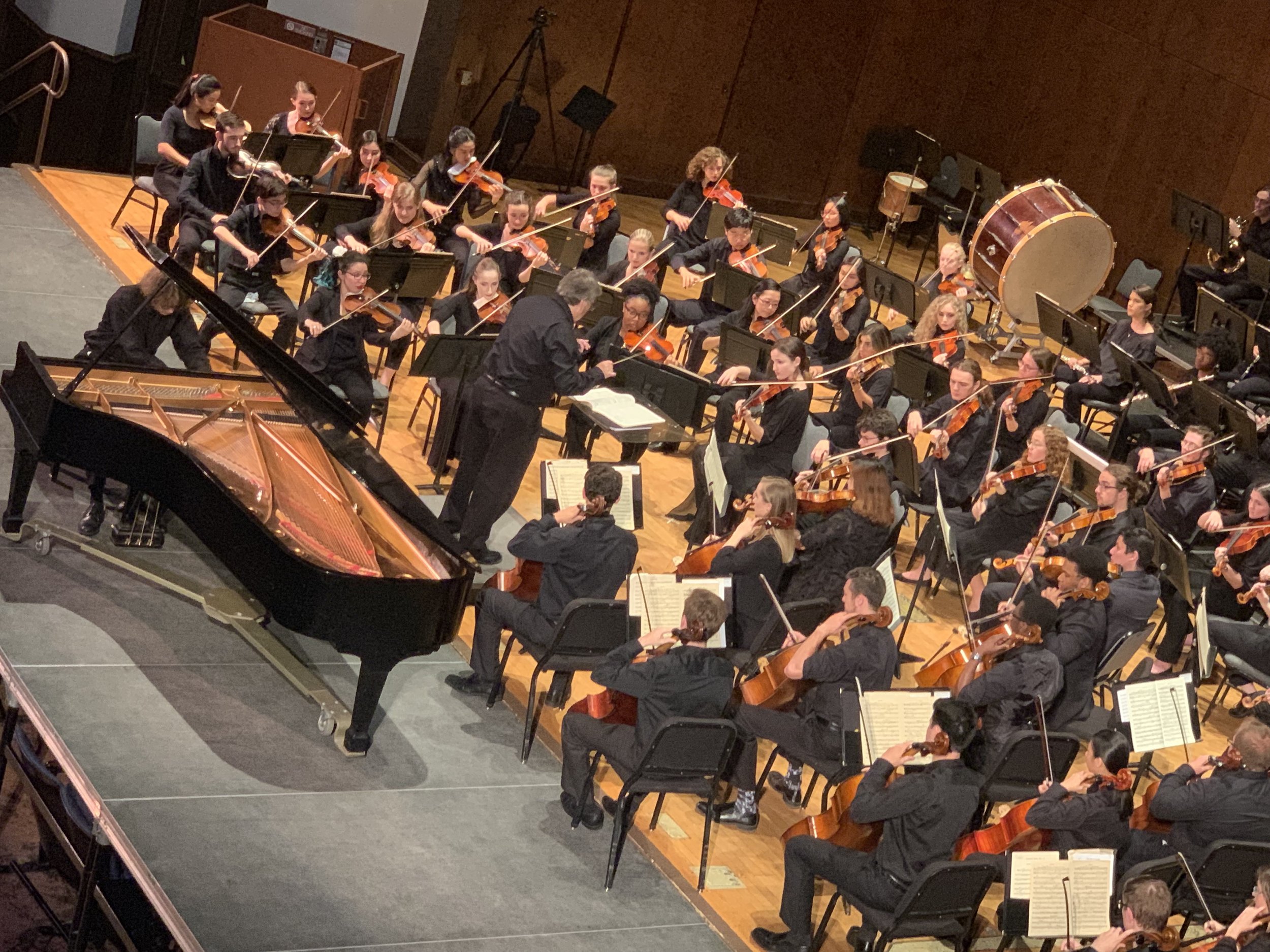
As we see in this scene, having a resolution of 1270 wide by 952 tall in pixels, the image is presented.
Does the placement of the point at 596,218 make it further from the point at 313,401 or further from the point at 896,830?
the point at 896,830

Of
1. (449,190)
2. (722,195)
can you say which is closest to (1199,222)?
(722,195)

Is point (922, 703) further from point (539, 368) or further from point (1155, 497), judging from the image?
point (1155, 497)

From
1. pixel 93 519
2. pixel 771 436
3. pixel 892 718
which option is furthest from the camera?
pixel 771 436

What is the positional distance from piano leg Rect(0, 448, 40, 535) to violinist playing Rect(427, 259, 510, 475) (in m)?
2.54

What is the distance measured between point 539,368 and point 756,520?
136 centimetres

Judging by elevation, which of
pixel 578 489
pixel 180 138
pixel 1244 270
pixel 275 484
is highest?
pixel 1244 270

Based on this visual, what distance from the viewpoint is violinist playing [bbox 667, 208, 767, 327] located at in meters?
11.2

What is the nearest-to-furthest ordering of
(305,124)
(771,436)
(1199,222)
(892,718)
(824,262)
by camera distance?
(892,718), (771,436), (824,262), (305,124), (1199,222)

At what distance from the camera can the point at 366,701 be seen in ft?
20.7

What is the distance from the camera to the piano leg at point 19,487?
6855 millimetres

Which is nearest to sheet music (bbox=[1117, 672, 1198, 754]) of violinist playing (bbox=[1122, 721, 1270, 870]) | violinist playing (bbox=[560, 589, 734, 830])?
violinist playing (bbox=[1122, 721, 1270, 870])

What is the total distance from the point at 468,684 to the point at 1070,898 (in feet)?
9.46

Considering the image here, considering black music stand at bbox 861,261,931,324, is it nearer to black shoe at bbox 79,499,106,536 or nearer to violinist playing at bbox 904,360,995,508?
violinist playing at bbox 904,360,995,508

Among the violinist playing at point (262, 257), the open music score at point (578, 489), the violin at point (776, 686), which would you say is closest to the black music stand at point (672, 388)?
the open music score at point (578, 489)
